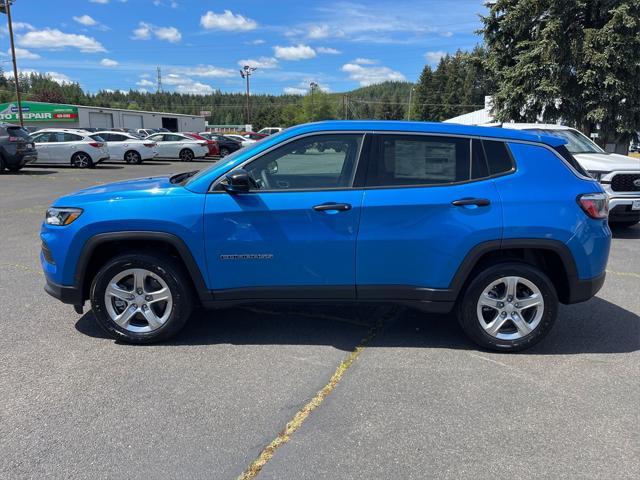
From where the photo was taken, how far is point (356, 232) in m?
3.73

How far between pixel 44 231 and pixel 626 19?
1858 centimetres

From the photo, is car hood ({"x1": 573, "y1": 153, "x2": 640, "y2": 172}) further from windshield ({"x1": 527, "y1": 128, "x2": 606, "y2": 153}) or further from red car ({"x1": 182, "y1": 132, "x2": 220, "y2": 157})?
red car ({"x1": 182, "y1": 132, "x2": 220, "y2": 157})

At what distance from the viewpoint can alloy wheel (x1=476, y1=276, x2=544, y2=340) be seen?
3.87 m

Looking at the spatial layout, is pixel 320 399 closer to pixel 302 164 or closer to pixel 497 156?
pixel 302 164

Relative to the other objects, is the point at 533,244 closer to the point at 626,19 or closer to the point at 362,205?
the point at 362,205

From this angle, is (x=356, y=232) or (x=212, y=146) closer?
(x=356, y=232)

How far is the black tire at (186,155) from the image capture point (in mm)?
28788

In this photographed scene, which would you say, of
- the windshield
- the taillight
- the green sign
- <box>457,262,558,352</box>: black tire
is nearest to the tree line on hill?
the windshield

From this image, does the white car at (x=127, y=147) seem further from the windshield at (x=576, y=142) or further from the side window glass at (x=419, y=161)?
the side window glass at (x=419, y=161)

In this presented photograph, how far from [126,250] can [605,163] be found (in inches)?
314

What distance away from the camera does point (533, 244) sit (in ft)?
12.4

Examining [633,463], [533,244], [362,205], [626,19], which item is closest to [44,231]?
[362,205]

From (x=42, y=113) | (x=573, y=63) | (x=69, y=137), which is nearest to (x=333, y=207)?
(x=573, y=63)

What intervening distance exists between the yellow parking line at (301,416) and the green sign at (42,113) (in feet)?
193
